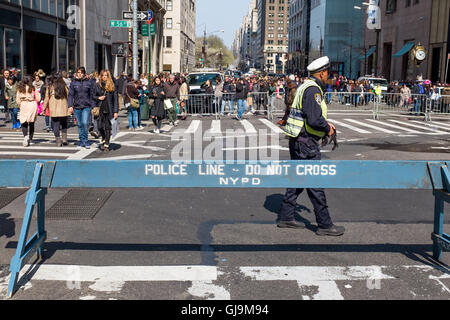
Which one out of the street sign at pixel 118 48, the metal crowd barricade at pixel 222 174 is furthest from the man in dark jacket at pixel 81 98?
the street sign at pixel 118 48

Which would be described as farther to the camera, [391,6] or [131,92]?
[391,6]

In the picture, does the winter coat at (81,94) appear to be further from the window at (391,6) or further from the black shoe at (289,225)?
the window at (391,6)

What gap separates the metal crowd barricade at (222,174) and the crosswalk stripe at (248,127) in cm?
1237

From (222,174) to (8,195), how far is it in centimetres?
492

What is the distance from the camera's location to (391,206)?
7.79 m

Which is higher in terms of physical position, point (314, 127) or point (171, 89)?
point (171, 89)

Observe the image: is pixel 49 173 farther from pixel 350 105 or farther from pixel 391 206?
pixel 350 105

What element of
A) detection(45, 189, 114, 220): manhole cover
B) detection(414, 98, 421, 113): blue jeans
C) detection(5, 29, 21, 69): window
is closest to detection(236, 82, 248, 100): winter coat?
detection(414, 98, 421, 113): blue jeans

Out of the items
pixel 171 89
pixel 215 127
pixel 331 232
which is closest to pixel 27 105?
pixel 171 89

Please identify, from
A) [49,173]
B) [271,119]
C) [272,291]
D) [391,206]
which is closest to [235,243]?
[272,291]

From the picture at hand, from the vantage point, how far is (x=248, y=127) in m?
18.9

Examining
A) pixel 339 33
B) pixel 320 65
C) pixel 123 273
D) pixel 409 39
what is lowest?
pixel 123 273

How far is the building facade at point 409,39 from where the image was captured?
134ft

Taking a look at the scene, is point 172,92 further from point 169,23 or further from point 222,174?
point 169,23
